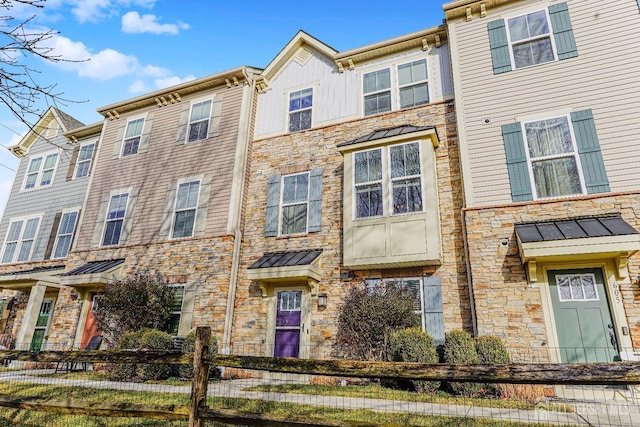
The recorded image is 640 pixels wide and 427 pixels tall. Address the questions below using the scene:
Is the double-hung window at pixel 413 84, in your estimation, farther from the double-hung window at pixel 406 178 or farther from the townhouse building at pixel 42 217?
the townhouse building at pixel 42 217

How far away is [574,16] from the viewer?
8828 millimetres

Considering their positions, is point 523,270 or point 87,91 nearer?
point 87,91

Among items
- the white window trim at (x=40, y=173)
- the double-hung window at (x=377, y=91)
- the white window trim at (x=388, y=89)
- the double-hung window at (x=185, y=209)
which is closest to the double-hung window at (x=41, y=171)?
the white window trim at (x=40, y=173)

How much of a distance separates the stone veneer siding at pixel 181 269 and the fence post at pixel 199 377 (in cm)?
649

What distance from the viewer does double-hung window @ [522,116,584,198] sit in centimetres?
788

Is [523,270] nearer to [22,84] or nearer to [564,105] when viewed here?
[564,105]

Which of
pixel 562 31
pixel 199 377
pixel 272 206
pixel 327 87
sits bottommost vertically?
pixel 199 377

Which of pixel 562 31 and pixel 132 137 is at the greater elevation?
pixel 562 31

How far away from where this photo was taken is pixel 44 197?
15812 mm

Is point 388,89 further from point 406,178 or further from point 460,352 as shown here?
point 460,352

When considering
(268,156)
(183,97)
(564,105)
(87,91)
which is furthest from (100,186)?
(564,105)

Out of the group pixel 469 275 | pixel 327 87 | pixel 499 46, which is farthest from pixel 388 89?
pixel 469 275

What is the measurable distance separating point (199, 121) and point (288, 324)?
738 cm

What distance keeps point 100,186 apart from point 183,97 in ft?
14.4
